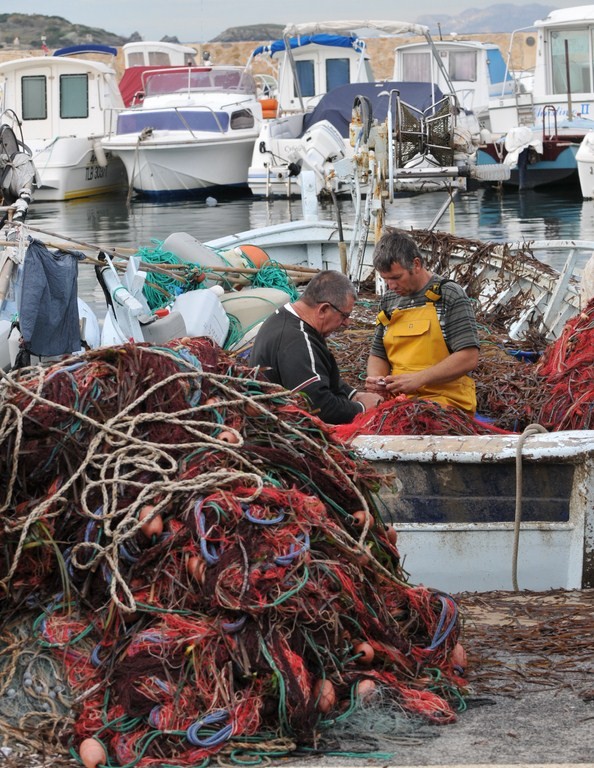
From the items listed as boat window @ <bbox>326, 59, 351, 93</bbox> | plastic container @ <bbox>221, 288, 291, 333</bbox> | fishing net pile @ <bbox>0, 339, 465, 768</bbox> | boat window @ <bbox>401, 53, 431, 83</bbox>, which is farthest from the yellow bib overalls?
boat window @ <bbox>326, 59, 351, 93</bbox>

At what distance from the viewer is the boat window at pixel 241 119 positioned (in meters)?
30.0

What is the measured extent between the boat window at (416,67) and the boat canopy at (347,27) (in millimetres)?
993

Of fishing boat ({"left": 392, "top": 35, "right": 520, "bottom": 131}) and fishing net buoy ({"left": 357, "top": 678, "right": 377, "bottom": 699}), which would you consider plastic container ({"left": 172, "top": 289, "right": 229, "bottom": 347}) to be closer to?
fishing net buoy ({"left": 357, "top": 678, "right": 377, "bottom": 699})

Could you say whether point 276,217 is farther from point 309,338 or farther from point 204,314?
point 309,338

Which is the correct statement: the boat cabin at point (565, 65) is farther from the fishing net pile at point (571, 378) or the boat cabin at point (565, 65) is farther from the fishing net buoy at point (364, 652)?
the fishing net buoy at point (364, 652)

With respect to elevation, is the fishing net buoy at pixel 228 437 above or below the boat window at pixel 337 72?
below

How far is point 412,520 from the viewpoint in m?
5.20

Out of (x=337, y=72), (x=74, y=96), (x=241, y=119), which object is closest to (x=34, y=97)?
(x=74, y=96)

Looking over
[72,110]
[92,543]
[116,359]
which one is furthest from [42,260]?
[72,110]

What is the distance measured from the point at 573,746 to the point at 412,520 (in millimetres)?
2144

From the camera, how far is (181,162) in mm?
29859

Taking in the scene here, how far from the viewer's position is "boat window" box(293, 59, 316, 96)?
3263 centimetres

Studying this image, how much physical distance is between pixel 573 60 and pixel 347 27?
6655 mm

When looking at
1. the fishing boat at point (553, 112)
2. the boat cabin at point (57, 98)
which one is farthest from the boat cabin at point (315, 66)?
the boat cabin at point (57, 98)
